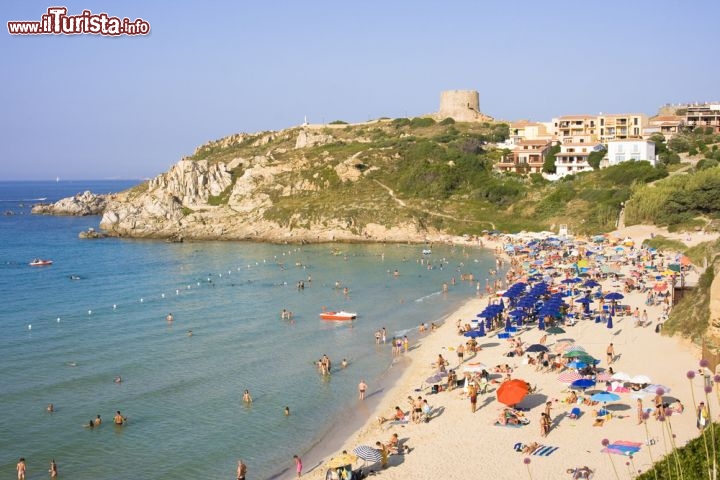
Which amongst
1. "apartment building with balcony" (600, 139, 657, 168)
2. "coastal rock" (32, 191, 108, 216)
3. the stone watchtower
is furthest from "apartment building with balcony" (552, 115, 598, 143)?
"coastal rock" (32, 191, 108, 216)

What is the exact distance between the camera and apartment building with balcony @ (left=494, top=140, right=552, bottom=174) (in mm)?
85062

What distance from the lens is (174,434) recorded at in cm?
2233

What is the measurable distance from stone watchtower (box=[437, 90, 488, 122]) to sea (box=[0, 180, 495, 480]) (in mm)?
65180

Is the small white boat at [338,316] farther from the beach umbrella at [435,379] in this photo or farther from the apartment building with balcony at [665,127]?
the apartment building with balcony at [665,127]

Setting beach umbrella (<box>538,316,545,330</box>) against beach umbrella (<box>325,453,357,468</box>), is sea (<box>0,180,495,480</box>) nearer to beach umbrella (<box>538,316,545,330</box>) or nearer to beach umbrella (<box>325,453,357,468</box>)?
beach umbrella (<box>325,453,357,468</box>)

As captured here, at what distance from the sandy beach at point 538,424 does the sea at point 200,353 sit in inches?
59.7

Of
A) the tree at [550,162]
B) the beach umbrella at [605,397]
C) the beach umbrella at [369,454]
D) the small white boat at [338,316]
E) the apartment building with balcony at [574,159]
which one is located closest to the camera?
the beach umbrella at [369,454]

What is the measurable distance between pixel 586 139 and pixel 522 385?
70.2m

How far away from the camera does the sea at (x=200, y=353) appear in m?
21.4

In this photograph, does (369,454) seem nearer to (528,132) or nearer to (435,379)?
(435,379)

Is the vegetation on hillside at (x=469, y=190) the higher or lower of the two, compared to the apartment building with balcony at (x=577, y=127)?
lower

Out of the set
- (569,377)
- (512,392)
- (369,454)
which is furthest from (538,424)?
(369,454)

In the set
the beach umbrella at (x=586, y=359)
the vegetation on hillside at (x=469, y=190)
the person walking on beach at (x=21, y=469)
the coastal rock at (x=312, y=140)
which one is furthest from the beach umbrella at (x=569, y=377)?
the coastal rock at (x=312, y=140)

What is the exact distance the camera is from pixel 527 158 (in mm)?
86062
